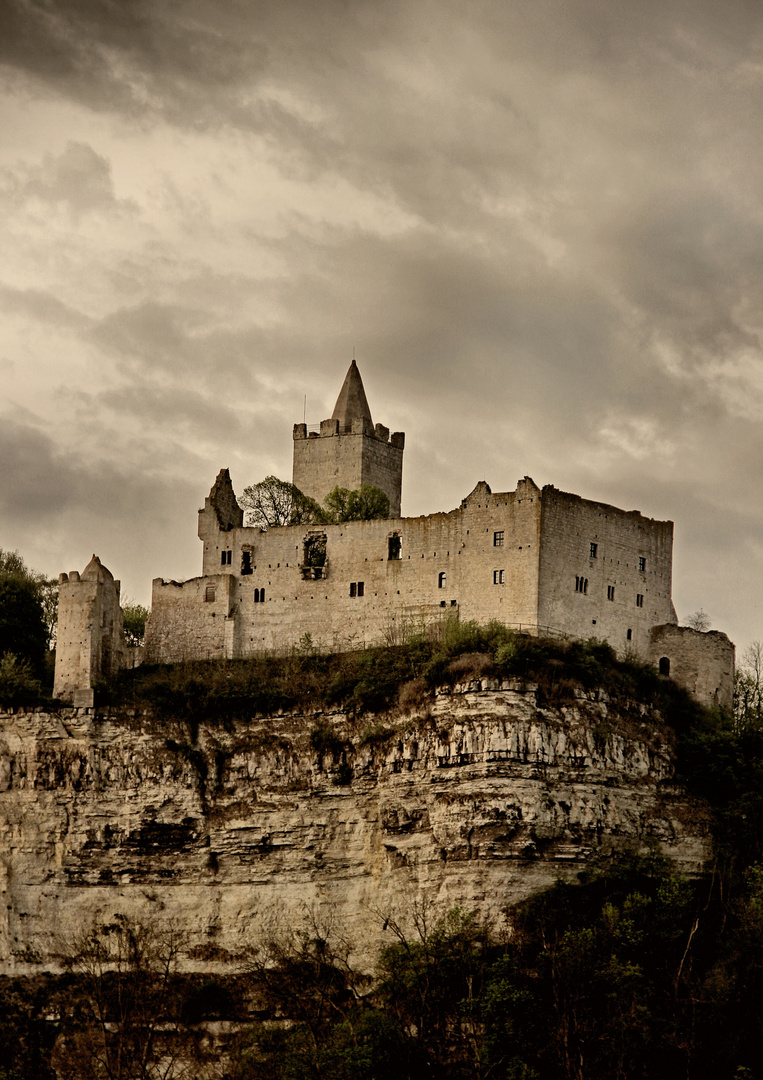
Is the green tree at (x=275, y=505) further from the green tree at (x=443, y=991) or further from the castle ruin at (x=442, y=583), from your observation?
the green tree at (x=443, y=991)

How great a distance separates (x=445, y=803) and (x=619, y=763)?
6.12 meters

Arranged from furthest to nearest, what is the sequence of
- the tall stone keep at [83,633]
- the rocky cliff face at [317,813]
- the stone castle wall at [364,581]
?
the tall stone keep at [83,633] → the stone castle wall at [364,581] → the rocky cliff face at [317,813]

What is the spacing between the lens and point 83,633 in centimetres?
7956

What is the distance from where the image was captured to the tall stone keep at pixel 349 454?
88.0 m

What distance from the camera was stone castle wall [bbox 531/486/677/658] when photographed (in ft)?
252

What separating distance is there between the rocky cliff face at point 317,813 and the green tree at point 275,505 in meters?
9.58

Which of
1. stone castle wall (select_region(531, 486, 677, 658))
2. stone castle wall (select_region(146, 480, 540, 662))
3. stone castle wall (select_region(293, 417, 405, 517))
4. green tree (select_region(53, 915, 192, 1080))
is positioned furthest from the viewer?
stone castle wall (select_region(293, 417, 405, 517))

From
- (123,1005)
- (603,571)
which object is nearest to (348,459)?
(603,571)

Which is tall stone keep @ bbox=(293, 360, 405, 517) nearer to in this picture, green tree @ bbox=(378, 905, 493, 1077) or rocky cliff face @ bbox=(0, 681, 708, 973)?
rocky cliff face @ bbox=(0, 681, 708, 973)

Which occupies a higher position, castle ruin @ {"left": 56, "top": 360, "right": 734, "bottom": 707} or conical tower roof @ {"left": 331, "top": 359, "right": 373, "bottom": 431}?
conical tower roof @ {"left": 331, "top": 359, "right": 373, "bottom": 431}

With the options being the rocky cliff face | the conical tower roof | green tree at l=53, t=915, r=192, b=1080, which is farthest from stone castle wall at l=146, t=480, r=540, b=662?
green tree at l=53, t=915, r=192, b=1080

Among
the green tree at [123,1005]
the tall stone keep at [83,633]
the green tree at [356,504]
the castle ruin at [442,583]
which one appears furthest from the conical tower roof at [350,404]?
the green tree at [123,1005]

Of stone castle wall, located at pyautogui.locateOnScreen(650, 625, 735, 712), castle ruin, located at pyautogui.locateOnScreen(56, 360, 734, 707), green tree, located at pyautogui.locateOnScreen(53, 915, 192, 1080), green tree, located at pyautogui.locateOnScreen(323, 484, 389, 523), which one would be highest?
green tree, located at pyautogui.locateOnScreen(323, 484, 389, 523)

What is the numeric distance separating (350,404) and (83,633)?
16208 mm
